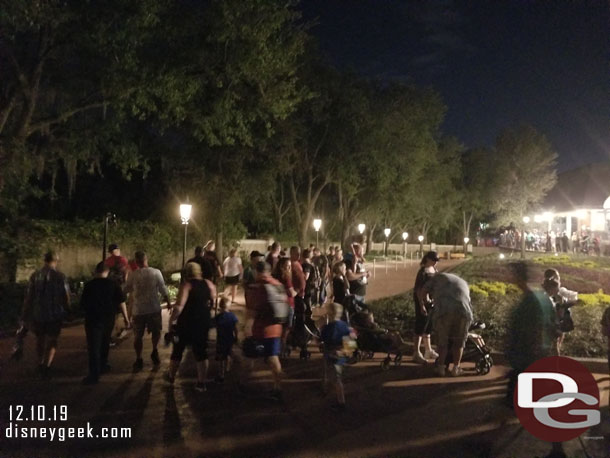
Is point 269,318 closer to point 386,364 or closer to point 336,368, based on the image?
point 336,368

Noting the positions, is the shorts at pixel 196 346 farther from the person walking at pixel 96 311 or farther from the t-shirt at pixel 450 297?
the t-shirt at pixel 450 297

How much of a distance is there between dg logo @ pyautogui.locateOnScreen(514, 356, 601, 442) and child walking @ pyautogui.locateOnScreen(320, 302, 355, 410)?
75.4 inches

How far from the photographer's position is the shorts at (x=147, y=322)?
8414mm

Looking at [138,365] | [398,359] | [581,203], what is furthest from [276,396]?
[581,203]

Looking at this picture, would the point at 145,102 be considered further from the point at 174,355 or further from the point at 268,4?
the point at 174,355

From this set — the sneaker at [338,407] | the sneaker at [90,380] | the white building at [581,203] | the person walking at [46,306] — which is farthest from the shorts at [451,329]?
the white building at [581,203]

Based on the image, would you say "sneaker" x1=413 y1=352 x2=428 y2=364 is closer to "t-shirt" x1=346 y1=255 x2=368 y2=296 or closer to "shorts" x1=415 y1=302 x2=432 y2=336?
"shorts" x1=415 y1=302 x2=432 y2=336

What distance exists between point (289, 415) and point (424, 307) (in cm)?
308

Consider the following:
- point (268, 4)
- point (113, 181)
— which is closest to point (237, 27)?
point (268, 4)

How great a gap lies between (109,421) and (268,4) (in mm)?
12754

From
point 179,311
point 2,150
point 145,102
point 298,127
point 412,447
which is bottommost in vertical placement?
point 412,447

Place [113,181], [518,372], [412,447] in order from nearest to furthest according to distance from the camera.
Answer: [412,447], [518,372], [113,181]

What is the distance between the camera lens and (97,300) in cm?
763

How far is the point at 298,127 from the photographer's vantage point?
2761 centimetres
